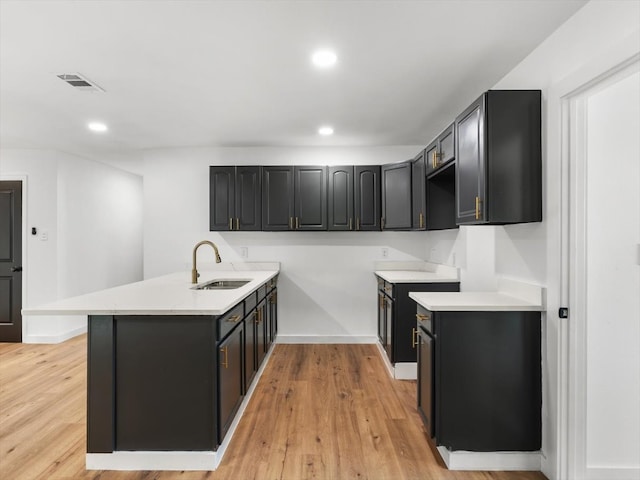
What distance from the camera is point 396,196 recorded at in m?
3.80

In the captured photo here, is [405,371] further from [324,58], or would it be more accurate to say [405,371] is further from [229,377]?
[324,58]

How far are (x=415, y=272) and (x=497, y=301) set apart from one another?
1952 mm

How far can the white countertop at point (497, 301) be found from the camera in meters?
1.99

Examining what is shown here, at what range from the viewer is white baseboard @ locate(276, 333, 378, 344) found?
4.32 meters

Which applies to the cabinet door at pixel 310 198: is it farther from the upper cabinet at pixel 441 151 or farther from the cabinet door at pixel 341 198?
the upper cabinet at pixel 441 151

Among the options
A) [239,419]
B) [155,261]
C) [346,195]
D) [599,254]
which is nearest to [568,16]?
[599,254]

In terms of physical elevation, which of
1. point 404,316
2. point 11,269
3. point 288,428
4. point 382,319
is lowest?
point 288,428

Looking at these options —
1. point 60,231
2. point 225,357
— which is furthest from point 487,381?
point 60,231

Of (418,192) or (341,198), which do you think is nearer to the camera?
(418,192)

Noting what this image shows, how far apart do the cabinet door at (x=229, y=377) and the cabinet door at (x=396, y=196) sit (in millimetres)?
2059

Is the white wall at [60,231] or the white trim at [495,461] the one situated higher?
the white wall at [60,231]

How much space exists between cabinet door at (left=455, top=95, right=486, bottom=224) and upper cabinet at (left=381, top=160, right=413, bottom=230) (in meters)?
1.31

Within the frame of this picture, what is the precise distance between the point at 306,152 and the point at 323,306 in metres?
1.92

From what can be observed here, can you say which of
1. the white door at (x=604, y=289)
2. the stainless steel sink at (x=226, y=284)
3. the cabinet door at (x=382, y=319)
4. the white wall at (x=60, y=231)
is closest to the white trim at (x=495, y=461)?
the white door at (x=604, y=289)
